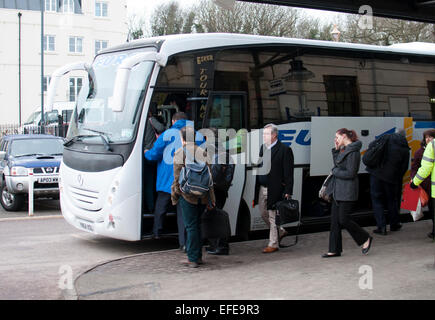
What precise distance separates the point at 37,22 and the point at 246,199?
44.4 metres

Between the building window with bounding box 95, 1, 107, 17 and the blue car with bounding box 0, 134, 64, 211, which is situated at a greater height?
the building window with bounding box 95, 1, 107, 17

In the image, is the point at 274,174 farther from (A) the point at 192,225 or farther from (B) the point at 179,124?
(A) the point at 192,225

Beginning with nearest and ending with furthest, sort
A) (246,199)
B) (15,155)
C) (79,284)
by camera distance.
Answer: (79,284)
(246,199)
(15,155)

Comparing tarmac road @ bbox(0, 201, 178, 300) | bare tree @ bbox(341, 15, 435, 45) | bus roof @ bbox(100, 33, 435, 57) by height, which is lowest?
tarmac road @ bbox(0, 201, 178, 300)

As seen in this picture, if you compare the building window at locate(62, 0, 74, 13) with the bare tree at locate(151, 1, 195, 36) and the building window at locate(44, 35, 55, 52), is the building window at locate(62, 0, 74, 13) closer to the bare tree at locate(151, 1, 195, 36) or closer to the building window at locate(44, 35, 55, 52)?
the building window at locate(44, 35, 55, 52)

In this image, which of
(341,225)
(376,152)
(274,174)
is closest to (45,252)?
(274,174)

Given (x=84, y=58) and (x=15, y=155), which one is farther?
(x=84, y=58)

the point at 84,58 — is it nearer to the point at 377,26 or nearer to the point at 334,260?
the point at 377,26

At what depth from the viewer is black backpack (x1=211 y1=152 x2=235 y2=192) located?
8602 mm

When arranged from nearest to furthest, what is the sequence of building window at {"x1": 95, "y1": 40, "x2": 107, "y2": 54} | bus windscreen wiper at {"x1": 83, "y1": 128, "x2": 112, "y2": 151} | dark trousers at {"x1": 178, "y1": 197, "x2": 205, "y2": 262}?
1. dark trousers at {"x1": 178, "y1": 197, "x2": 205, "y2": 262}
2. bus windscreen wiper at {"x1": 83, "y1": 128, "x2": 112, "y2": 151}
3. building window at {"x1": 95, "y1": 40, "x2": 107, "y2": 54}

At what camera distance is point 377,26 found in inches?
1371

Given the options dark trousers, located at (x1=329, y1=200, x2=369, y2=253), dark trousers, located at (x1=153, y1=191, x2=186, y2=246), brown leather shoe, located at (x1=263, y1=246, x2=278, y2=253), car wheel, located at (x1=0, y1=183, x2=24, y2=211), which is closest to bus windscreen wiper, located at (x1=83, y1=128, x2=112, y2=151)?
dark trousers, located at (x1=153, y1=191, x2=186, y2=246)

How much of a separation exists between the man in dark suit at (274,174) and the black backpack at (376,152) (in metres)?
2.21
